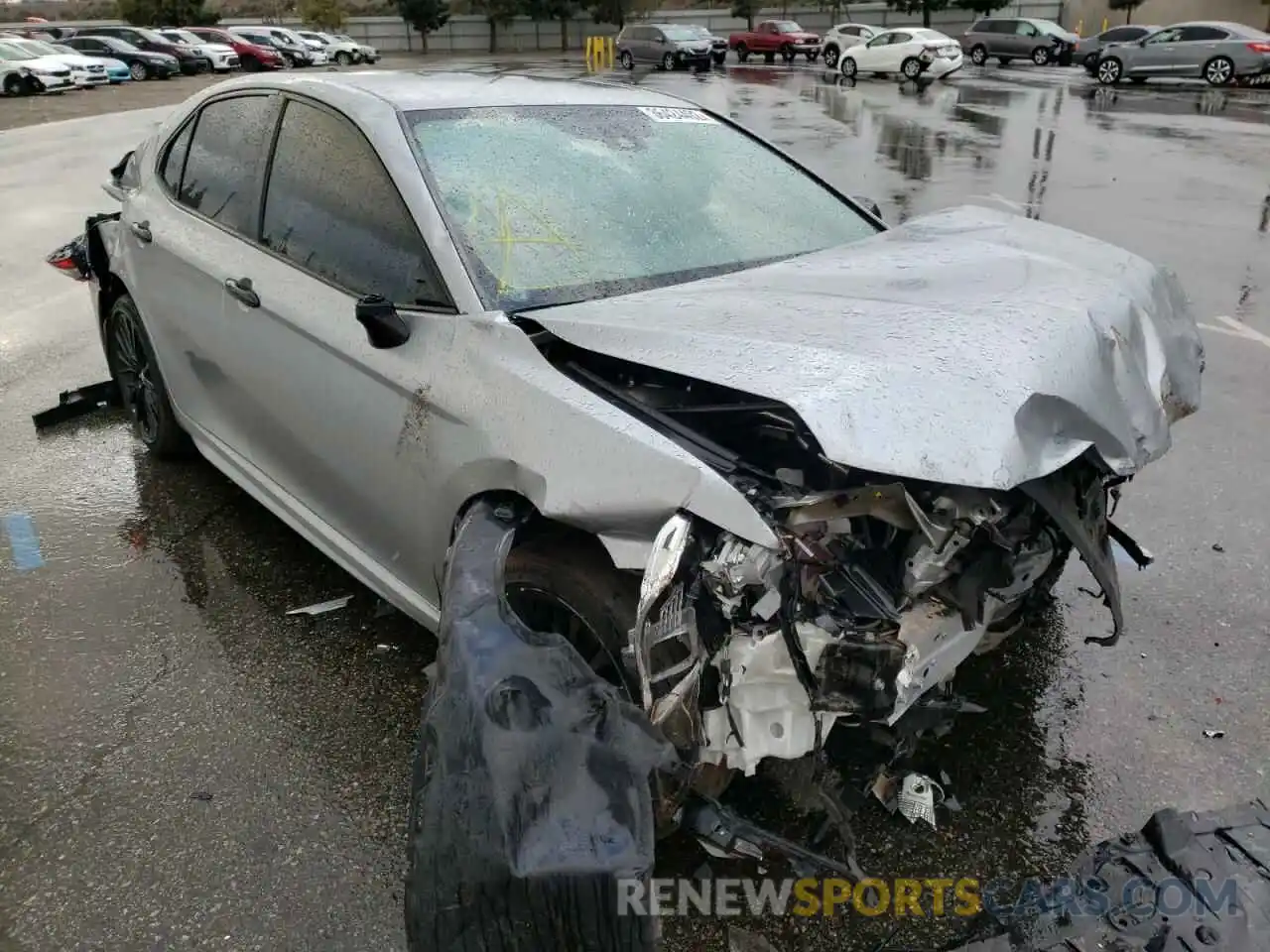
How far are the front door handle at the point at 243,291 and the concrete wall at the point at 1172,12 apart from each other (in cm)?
4871

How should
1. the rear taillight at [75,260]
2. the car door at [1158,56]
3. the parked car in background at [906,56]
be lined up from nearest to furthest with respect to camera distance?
1. the rear taillight at [75,260]
2. the car door at [1158,56]
3. the parked car in background at [906,56]

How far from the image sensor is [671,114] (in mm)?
3768

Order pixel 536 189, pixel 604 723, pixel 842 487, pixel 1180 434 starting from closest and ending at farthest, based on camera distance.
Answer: pixel 604 723 < pixel 842 487 < pixel 536 189 < pixel 1180 434

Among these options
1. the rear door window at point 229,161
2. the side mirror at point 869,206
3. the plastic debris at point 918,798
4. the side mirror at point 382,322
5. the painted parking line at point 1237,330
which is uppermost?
the rear door window at point 229,161

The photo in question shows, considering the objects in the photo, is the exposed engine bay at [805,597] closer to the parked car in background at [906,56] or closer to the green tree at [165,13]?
the parked car in background at [906,56]

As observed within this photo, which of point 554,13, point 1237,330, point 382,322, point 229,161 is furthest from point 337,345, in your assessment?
point 554,13

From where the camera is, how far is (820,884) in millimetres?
2408

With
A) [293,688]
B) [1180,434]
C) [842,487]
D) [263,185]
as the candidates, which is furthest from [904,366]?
[1180,434]

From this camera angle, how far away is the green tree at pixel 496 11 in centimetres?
5744

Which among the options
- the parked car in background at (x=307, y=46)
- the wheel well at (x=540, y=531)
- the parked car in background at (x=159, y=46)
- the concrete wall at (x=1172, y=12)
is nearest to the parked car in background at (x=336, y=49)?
the parked car in background at (x=307, y=46)

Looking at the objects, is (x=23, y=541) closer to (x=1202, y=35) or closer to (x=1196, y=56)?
(x=1196, y=56)

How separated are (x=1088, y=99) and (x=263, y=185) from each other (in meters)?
24.5

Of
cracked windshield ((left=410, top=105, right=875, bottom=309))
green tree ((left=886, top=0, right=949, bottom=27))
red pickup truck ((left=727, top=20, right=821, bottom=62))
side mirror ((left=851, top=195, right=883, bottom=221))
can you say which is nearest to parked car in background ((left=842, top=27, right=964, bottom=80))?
red pickup truck ((left=727, top=20, right=821, bottom=62))

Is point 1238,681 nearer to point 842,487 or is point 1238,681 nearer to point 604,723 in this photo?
point 842,487
